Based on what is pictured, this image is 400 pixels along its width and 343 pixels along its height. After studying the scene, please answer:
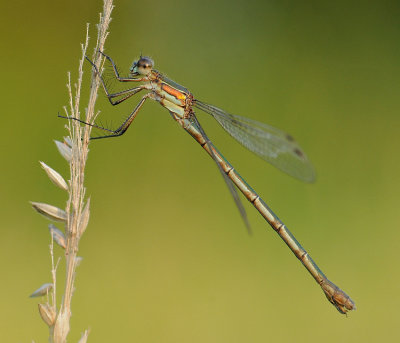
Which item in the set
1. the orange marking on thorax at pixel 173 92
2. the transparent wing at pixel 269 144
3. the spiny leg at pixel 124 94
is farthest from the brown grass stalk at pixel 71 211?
the transparent wing at pixel 269 144

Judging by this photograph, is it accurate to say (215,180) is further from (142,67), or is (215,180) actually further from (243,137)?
(142,67)

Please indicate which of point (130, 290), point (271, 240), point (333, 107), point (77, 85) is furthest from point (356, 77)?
Result: point (77, 85)

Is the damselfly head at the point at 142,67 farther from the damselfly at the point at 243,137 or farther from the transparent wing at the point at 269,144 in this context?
the transparent wing at the point at 269,144

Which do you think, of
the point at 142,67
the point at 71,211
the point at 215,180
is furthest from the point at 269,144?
the point at 71,211

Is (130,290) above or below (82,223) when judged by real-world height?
above

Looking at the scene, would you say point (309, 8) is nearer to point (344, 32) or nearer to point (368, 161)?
point (344, 32)

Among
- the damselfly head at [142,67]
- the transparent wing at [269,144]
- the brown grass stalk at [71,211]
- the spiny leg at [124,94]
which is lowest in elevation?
the brown grass stalk at [71,211]
